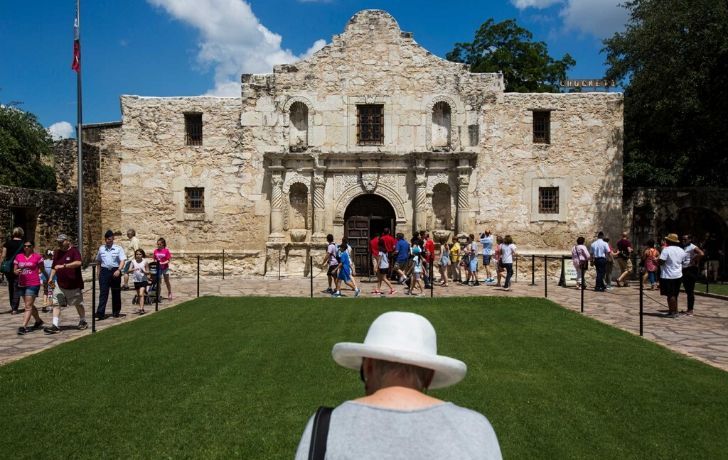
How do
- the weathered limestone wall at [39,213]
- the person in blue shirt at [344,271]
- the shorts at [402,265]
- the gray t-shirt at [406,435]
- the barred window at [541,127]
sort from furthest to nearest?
the barred window at [541,127] → the weathered limestone wall at [39,213] → the shorts at [402,265] → the person in blue shirt at [344,271] → the gray t-shirt at [406,435]

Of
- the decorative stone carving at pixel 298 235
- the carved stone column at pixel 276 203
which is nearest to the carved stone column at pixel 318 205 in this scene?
the decorative stone carving at pixel 298 235

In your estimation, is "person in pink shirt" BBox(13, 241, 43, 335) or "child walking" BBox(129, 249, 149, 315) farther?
"child walking" BBox(129, 249, 149, 315)

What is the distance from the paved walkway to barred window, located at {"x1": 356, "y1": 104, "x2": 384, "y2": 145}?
4.90 metres

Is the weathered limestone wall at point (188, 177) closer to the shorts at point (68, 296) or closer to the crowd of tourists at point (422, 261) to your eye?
the crowd of tourists at point (422, 261)

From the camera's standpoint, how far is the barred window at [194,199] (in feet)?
67.7

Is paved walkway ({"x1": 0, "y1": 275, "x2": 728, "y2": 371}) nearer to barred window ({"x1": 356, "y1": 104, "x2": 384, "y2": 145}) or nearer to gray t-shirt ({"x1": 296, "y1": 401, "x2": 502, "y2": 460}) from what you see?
barred window ({"x1": 356, "y1": 104, "x2": 384, "y2": 145})

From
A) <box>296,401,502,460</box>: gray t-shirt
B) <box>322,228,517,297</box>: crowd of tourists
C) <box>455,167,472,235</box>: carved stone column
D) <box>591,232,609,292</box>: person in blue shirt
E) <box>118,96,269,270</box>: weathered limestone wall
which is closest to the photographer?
<box>296,401,502,460</box>: gray t-shirt

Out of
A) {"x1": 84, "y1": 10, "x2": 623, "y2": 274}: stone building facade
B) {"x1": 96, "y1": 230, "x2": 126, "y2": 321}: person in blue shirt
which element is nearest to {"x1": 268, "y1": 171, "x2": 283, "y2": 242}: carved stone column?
{"x1": 84, "y1": 10, "x2": 623, "y2": 274}: stone building facade

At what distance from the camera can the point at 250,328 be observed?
33.6ft

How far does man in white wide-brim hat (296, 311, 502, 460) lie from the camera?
197cm

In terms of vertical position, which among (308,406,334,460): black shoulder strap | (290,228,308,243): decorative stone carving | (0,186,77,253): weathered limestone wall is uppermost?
(0,186,77,253): weathered limestone wall

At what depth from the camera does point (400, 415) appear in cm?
205

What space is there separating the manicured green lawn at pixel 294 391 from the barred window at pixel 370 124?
35.5ft

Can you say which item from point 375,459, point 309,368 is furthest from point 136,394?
point 375,459
